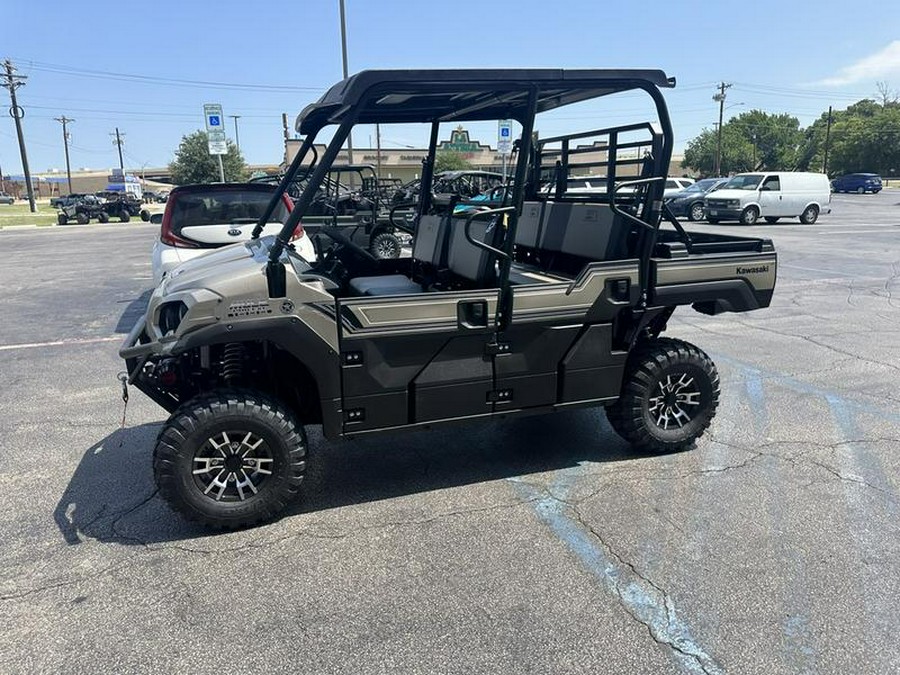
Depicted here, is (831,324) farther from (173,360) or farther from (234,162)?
(234,162)

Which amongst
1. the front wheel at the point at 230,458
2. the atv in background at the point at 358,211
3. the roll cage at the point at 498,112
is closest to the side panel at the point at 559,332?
the roll cage at the point at 498,112

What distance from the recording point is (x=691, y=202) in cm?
2339

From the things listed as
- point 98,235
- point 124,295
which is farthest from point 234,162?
point 124,295

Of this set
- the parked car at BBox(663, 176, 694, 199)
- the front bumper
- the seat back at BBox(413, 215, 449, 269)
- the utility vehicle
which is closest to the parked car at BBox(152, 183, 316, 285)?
the seat back at BBox(413, 215, 449, 269)

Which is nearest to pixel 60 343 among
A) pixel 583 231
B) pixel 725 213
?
pixel 583 231

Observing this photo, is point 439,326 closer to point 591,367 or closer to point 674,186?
point 591,367

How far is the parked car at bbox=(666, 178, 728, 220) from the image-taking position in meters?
23.4

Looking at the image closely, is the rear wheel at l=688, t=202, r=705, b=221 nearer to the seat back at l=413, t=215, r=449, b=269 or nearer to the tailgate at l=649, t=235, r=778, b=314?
the tailgate at l=649, t=235, r=778, b=314

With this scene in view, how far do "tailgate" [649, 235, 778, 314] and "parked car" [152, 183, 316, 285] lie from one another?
420cm

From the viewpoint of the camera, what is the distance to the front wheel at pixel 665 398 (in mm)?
4125

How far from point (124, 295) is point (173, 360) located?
7683mm

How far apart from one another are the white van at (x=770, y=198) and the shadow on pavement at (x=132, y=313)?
60.8ft

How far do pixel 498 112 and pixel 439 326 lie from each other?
1.91 meters

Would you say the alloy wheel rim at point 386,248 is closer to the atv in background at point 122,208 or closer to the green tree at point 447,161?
the green tree at point 447,161
